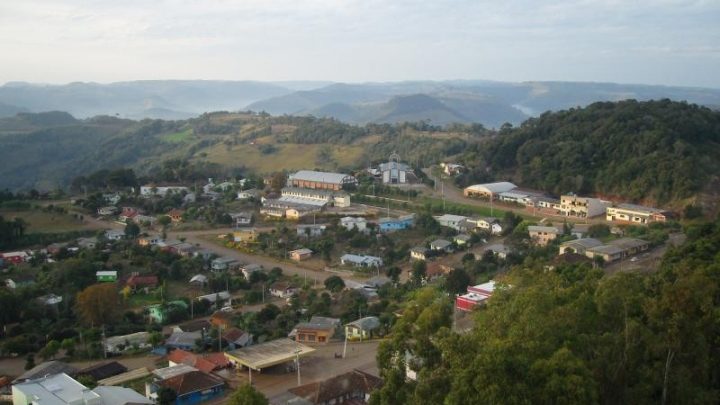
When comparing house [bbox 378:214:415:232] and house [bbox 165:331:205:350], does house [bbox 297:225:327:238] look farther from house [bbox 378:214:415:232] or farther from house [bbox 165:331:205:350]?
house [bbox 165:331:205:350]

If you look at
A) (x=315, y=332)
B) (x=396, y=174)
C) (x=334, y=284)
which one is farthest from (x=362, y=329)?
(x=396, y=174)

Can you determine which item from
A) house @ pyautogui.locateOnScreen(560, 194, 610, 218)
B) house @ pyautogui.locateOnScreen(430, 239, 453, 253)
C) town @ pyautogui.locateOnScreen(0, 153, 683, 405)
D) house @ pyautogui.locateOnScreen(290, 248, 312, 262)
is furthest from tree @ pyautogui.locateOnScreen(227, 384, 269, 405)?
house @ pyautogui.locateOnScreen(560, 194, 610, 218)

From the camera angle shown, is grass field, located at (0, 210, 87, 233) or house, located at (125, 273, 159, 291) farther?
grass field, located at (0, 210, 87, 233)

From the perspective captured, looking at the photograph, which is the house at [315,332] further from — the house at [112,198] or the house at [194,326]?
the house at [112,198]

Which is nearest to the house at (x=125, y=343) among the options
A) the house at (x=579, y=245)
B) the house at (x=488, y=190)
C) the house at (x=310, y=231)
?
the house at (x=310, y=231)

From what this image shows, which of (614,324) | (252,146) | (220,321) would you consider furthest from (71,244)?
(252,146)

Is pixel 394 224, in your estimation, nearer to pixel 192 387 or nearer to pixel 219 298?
pixel 219 298
